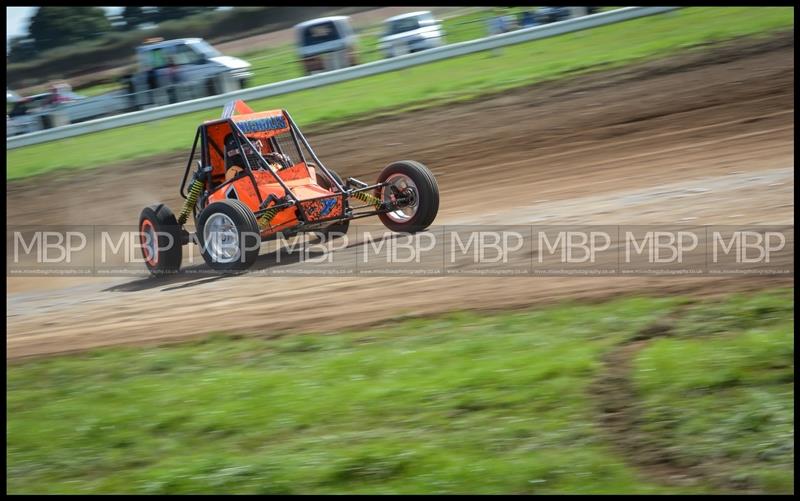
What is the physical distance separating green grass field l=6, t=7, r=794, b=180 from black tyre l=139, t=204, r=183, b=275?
6.72m

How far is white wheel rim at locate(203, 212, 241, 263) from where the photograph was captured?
9562 mm

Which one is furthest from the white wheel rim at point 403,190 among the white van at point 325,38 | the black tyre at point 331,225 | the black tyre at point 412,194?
the white van at point 325,38

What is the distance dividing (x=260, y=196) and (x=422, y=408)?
472 cm

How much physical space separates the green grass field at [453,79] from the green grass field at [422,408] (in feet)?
32.5

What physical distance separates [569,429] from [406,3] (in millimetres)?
26736

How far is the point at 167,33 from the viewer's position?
38.4 m

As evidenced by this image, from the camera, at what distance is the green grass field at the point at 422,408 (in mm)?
4941

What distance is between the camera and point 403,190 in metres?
10.4

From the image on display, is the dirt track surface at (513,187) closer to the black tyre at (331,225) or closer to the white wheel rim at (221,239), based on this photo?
the white wheel rim at (221,239)

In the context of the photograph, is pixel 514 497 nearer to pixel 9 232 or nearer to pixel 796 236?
pixel 796 236

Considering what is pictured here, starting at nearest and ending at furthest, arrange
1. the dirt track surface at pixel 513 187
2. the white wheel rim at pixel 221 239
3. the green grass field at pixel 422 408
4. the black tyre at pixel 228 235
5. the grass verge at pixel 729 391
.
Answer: the grass verge at pixel 729 391 < the green grass field at pixel 422 408 < the dirt track surface at pixel 513 187 < the black tyre at pixel 228 235 < the white wheel rim at pixel 221 239

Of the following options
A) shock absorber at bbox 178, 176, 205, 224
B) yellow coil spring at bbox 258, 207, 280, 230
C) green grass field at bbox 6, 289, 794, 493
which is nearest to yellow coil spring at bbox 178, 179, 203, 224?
shock absorber at bbox 178, 176, 205, 224

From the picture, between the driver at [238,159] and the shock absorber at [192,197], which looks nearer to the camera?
the driver at [238,159]

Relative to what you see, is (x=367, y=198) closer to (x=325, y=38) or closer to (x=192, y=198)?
(x=192, y=198)
